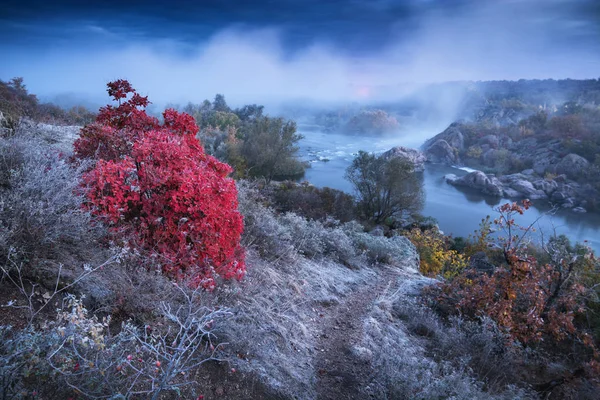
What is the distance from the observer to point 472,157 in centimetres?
7038

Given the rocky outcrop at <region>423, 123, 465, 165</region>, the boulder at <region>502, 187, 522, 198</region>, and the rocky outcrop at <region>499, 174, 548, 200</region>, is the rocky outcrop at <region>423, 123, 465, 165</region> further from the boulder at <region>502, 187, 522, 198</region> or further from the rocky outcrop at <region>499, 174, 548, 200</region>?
the boulder at <region>502, 187, 522, 198</region>

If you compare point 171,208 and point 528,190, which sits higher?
point 171,208

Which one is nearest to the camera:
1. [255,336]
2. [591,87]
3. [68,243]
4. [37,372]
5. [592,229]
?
[37,372]

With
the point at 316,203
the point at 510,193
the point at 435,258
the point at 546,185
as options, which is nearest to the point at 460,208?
the point at 510,193

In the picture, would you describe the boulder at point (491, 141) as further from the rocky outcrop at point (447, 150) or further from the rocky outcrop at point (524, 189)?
the rocky outcrop at point (524, 189)

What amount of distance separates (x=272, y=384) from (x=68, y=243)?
283cm

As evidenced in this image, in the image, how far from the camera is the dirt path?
167 inches

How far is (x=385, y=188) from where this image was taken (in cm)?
2505

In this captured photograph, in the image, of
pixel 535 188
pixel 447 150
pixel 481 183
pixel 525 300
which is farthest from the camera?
pixel 447 150

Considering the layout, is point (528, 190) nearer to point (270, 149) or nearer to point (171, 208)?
point (270, 149)

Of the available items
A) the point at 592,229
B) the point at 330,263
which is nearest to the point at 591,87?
the point at 592,229

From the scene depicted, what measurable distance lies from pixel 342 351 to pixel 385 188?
818 inches

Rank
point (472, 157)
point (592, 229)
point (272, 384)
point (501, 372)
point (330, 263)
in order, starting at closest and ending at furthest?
1. point (272, 384)
2. point (501, 372)
3. point (330, 263)
4. point (592, 229)
5. point (472, 157)

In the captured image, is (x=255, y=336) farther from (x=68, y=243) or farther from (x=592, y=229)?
(x=592, y=229)
